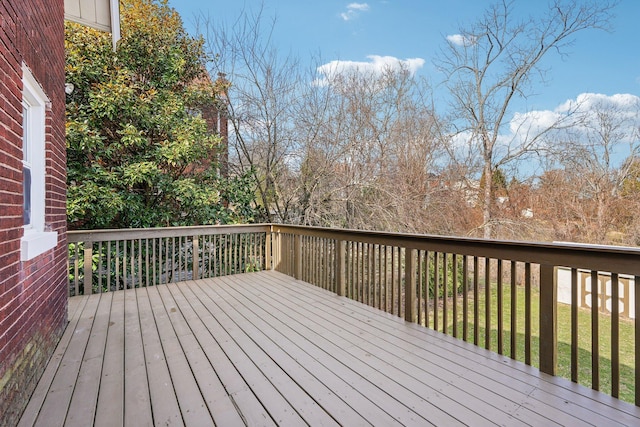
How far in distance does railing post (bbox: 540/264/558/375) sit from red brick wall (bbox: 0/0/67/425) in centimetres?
319

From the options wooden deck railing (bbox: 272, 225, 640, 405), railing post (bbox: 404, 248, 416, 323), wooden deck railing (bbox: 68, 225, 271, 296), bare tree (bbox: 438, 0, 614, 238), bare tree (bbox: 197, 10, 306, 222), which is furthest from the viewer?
bare tree (bbox: 438, 0, 614, 238)

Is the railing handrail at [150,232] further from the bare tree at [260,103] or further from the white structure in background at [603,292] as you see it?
the white structure in background at [603,292]

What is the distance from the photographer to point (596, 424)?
1741mm

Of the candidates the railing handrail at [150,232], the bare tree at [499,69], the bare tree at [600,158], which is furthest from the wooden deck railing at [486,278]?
the bare tree at [499,69]

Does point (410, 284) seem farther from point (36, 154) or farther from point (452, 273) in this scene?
point (36, 154)

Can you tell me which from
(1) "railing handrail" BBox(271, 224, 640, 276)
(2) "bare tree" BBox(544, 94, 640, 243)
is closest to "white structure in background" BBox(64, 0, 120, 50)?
(1) "railing handrail" BBox(271, 224, 640, 276)

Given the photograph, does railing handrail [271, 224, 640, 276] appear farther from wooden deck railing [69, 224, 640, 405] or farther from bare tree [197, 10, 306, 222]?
bare tree [197, 10, 306, 222]

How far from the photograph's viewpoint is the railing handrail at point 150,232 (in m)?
4.44

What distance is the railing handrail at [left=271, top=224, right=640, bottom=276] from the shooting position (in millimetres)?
1878

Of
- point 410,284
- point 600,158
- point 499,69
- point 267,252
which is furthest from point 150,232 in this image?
point 600,158

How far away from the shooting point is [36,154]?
2574 mm

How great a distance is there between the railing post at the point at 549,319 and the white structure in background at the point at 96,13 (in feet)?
16.4

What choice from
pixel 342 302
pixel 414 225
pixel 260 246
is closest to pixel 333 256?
pixel 342 302

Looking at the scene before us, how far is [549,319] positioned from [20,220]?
3.43 m
